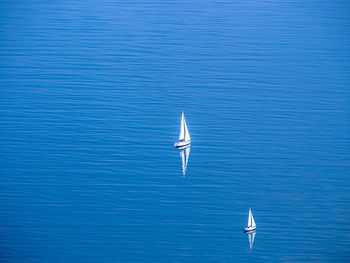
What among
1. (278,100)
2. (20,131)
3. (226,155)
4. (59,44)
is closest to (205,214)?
(226,155)

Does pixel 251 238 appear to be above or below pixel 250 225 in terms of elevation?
below

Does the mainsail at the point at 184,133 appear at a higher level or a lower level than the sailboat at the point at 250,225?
higher

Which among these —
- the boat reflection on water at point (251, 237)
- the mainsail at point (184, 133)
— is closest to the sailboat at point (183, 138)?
the mainsail at point (184, 133)

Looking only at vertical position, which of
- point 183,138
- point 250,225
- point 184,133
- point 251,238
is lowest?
point 251,238

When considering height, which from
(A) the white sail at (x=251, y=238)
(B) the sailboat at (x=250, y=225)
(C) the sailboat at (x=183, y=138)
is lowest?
(A) the white sail at (x=251, y=238)

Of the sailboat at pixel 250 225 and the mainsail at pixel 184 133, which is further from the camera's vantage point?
the mainsail at pixel 184 133

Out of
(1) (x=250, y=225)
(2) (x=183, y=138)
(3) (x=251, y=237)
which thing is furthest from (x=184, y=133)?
(3) (x=251, y=237)

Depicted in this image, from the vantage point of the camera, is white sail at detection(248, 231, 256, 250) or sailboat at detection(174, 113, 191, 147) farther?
sailboat at detection(174, 113, 191, 147)

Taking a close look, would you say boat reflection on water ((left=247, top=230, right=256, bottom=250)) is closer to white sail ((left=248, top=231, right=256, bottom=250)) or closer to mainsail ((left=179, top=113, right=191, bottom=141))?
white sail ((left=248, top=231, right=256, bottom=250))

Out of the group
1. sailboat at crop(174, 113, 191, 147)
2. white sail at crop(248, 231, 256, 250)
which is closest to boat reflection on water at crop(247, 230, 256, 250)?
white sail at crop(248, 231, 256, 250)

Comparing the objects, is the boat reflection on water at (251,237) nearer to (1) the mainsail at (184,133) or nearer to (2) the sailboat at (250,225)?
(2) the sailboat at (250,225)

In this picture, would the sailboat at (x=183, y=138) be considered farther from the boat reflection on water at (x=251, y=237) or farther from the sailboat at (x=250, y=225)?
the boat reflection on water at (x=251, y=237)

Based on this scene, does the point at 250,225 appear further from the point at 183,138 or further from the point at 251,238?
the point at 183,138
